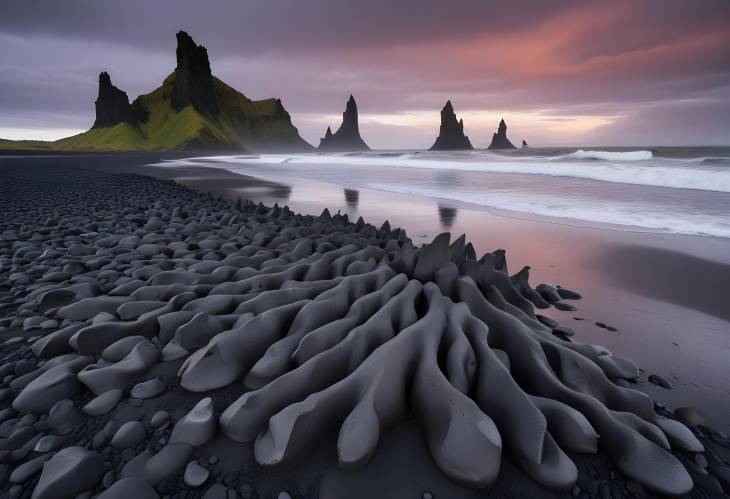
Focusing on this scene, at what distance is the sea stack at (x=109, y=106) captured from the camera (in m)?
129

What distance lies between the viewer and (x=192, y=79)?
13275 cm

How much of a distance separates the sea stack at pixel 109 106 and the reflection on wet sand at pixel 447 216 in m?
152

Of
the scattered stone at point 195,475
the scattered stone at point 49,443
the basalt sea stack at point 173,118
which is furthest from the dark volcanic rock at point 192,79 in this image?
the scattered stone at point 195,475

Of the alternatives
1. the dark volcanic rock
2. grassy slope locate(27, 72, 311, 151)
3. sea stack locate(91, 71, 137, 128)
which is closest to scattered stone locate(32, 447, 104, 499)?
grassy slope locate(27, 72, 311, 151)

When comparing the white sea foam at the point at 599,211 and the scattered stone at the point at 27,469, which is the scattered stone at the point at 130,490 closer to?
the scattered stone at the point at 27,469

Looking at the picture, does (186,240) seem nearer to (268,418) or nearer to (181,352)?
(181,352)

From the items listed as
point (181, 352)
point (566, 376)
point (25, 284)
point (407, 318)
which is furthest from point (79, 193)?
point (566, 376)

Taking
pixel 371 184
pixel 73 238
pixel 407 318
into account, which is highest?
pixel 407 318

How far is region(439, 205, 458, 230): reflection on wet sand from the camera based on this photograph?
612cm

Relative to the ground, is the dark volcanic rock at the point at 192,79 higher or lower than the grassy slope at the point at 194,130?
higher

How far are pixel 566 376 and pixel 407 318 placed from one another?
80 centimetres

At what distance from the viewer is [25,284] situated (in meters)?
3.10

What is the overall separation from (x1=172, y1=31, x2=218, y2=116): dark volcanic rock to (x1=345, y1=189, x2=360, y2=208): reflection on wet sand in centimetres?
14146

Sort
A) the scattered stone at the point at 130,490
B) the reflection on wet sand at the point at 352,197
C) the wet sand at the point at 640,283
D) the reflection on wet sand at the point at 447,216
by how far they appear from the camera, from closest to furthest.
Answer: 1. the scattered stone at the point at 130,490
2. the wet sand at the point at 640,283
3. the reflection on wet sand at the point at 447,216
4. the reflection on wet sand at the point at 352,197
